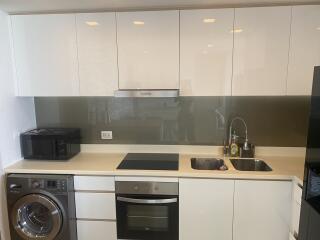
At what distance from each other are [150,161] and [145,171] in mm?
285

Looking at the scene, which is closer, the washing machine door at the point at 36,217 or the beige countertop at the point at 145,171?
the beige countertop at the point at 145,171

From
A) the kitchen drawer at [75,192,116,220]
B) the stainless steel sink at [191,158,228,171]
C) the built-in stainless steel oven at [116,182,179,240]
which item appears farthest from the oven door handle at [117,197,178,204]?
the stainless steel sink at [191,158,228,171]

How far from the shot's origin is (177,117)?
2.62 m

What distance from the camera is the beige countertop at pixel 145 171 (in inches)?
80.3

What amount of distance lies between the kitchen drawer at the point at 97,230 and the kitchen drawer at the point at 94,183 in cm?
30

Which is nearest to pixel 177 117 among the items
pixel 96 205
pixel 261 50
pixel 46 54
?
pixel 261 50

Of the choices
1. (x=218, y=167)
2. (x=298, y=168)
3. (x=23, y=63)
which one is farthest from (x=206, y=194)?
(x=23, y=63)

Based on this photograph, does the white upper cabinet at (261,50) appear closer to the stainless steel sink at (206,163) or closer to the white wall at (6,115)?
the stainless steel sink at (206,163)

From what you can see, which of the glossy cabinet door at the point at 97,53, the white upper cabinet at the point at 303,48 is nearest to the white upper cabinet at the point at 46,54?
the glossy cabinet door at the point at 97,53

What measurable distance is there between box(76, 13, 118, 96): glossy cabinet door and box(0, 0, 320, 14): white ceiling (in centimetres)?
10

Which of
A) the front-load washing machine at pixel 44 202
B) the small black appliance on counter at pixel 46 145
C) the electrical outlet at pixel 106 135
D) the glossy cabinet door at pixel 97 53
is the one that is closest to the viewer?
the front-load washing machine at pixel 44 202

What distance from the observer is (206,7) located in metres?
2.18

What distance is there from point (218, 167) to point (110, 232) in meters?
1.12

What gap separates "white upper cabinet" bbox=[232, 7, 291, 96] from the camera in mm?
2104
